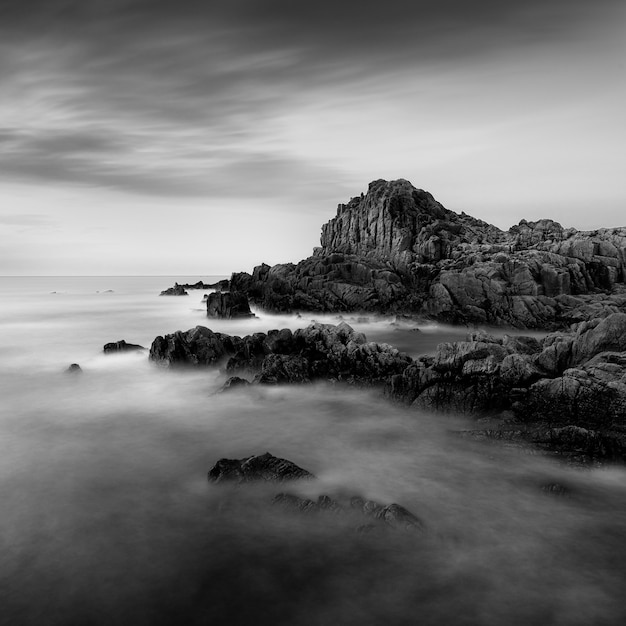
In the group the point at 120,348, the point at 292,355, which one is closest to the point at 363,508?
the point at 292,355

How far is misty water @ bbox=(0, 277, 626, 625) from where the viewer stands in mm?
8641

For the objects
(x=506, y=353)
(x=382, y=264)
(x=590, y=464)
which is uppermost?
(x=382, y=264)

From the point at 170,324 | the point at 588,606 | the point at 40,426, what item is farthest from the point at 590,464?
the point at 170,324

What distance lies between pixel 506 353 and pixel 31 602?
1701 centimetres

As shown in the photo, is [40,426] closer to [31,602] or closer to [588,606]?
[31,602]

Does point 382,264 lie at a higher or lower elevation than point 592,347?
higher

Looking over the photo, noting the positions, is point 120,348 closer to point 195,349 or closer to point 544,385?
point 195,349

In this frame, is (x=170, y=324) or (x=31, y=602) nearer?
(x=31, y=602)

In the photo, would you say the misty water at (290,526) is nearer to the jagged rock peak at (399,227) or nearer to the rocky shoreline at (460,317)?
the rocky shoreline at (460,317)

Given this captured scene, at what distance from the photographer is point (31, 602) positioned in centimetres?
865

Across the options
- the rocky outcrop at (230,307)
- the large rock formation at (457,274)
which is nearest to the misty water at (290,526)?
the large rock formation at (457,274)

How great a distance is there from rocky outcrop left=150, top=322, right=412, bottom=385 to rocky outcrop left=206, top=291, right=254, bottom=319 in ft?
71.8

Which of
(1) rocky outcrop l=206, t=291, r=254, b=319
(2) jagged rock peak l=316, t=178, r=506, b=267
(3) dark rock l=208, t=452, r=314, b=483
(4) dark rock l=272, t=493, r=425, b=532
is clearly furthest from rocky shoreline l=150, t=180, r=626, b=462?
(3) dark rock l=208, t=452, r=314, b=483

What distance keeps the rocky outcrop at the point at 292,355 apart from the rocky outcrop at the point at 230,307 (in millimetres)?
21890
